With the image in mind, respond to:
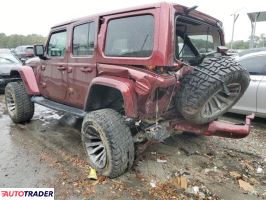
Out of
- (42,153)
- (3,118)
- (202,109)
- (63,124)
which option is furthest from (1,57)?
(202,109)

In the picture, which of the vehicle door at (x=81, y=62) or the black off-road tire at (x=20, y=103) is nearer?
the vehicle door at (x=81, y=62)

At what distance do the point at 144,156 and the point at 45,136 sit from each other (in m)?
2.02

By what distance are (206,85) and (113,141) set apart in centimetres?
127

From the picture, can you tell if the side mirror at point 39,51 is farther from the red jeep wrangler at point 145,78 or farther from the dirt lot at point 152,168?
the dirt lot at point 152,168

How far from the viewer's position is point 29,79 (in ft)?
19.6

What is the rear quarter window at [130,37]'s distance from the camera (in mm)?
3621

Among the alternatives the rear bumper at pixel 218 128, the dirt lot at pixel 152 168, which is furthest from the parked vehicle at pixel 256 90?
the rear bumper at pixel 218 128

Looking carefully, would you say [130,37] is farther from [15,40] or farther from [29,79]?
[15,40]

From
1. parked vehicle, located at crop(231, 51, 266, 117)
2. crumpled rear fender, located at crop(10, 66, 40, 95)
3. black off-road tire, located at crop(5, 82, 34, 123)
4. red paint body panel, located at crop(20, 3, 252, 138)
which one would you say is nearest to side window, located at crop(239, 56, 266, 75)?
parked vehicle, located at crop(231, 51, 266, 117)

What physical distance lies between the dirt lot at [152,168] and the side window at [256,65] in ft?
4.31

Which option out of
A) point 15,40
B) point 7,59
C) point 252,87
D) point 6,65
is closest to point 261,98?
point 252,87

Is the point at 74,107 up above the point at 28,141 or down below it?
above

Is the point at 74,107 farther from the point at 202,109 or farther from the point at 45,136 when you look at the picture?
the point at 202,109

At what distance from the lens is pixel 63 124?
21.1 ft
